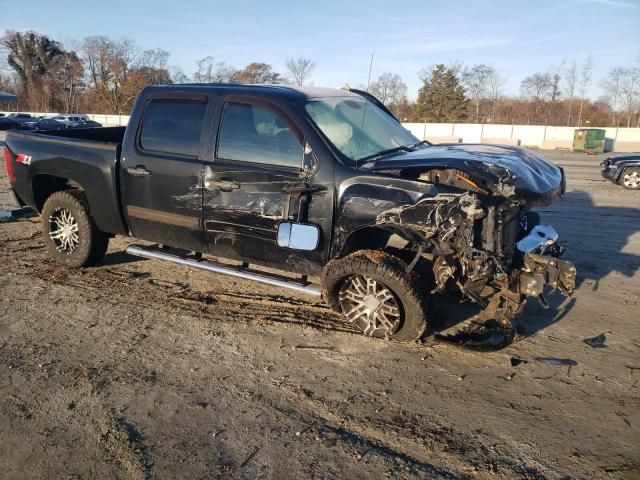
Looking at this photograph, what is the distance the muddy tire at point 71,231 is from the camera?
538cm

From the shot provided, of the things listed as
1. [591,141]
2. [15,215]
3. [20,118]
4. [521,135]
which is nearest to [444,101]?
[521,135]

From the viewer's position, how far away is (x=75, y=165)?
521 cm

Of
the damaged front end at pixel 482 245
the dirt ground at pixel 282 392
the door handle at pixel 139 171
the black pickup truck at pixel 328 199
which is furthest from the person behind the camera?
the door handle at pixel 139 171

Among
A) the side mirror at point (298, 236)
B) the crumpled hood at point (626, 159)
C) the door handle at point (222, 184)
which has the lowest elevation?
the side mirror at point (298, 236)

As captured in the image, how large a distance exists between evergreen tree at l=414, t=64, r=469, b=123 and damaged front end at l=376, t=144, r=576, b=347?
5643cm

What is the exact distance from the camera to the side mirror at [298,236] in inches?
160

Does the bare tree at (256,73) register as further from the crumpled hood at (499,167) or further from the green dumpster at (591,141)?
the crumpled hood at (499,167)

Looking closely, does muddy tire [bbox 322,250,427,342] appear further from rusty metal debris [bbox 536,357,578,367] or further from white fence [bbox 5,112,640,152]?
white fence [bbox 5,112,640,152]

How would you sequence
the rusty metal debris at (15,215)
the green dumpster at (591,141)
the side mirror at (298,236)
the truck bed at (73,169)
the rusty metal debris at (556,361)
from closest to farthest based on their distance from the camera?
the rusty metal debris at (556,361)
the side mirror at (298,236)
the truck bed at (73,169)
the rusty metal debris at (15,215)
the green dumpster at (591,141)

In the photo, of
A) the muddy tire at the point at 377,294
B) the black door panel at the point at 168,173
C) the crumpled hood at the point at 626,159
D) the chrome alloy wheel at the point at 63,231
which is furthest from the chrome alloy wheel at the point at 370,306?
the crumpled hood at the point at 626,159

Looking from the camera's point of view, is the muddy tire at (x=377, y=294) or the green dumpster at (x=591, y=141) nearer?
the muddy tire at (x=377, y=294)

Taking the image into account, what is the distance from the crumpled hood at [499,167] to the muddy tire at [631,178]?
1049 centimetres

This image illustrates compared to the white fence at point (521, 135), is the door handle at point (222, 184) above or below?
below

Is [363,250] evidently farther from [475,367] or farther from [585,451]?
[585,451]
